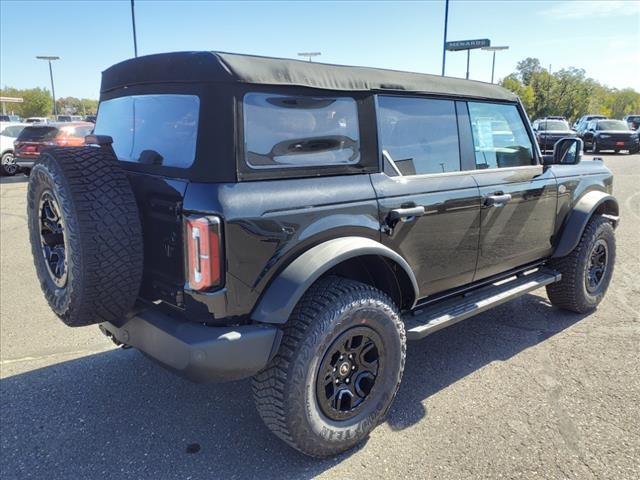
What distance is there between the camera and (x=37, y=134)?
1416 cm

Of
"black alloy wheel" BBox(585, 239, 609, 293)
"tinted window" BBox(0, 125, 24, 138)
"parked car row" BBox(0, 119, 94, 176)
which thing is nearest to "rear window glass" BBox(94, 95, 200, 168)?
"black alloy wheel" BBox(585, 239, 609, 293)

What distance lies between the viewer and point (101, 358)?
370 cm

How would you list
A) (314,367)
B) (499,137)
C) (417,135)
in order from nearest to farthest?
(314,367), (417,135), (499,137)

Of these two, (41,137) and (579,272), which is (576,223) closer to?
(579,272)

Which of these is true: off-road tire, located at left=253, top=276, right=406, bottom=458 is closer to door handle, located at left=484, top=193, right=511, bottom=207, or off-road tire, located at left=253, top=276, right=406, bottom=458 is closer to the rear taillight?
the rear taillight

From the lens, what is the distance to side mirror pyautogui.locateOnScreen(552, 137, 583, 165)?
4105mm

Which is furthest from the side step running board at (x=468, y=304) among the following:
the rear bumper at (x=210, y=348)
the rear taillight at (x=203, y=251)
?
the rear taillight at (x=203, y=251)

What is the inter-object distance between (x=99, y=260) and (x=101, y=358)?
71.5 inches

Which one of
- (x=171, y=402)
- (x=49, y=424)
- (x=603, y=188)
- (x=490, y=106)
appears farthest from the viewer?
(x=603, y=188)

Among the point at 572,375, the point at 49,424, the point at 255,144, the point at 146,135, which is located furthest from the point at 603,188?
the point at 49,424

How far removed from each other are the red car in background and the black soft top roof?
12281 mm

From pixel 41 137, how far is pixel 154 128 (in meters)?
13.7

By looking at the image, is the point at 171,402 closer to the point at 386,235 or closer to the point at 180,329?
the point at 180,329

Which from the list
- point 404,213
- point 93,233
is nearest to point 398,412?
point 404,213
